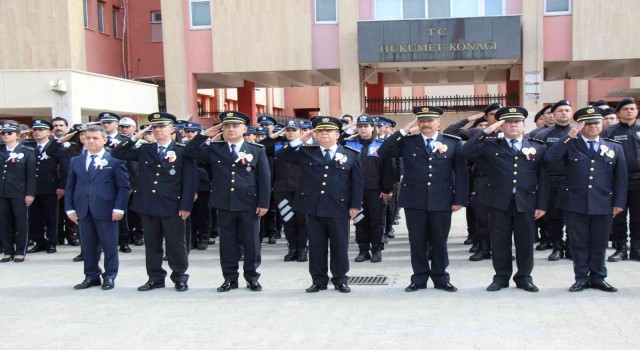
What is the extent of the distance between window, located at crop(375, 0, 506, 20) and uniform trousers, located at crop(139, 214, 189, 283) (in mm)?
15700

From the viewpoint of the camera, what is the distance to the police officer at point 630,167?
855 centimetres

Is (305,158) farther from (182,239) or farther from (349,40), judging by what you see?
(349,40)

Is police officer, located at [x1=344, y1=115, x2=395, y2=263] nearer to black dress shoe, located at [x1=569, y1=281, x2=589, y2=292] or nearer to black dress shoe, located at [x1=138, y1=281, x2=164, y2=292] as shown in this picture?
black dress shoe, located at [x1=138, y1=281, x2=164, y2=292]

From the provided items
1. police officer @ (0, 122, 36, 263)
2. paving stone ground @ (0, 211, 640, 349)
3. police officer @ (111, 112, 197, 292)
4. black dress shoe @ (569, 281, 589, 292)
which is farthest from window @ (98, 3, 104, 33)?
black dress shoe @ (569, 281, 589, 292)

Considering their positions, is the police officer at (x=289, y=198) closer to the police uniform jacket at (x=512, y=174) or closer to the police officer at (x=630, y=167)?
the police uniform jacket at (x=512, y=174)

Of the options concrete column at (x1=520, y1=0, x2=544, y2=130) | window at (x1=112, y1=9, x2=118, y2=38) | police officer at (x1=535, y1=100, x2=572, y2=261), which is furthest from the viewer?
window at (x1=112, y1=9, x2=118, y2=38)

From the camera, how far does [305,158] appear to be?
7410mm

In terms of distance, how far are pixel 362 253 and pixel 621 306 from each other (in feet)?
12.2

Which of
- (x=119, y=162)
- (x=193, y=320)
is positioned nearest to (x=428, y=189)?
(x=193, y=320)

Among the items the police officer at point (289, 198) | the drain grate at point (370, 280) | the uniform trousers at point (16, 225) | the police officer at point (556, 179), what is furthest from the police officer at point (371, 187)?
the uniform trousers at point (16, 225)

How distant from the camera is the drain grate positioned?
787cm

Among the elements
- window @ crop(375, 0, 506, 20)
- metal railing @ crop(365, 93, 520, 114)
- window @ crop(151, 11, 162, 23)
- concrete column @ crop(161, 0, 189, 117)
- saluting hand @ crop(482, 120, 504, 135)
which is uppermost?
window @ crop(151, 11, 162, 23)

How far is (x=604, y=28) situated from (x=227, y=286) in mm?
17034

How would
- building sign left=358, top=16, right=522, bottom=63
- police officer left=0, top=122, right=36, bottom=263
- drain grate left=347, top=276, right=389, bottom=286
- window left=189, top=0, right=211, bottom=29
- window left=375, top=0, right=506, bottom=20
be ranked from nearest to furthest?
drain grate left=347, top=276, right=389, bottom=286
police officer left=0, top=122, right=36, bottom=263
building sign left=358, top=16, right=522, bottom=63
window left=375, top=0, right=506, bottom=20
window left=189, top=0, right=211, bottom=29
